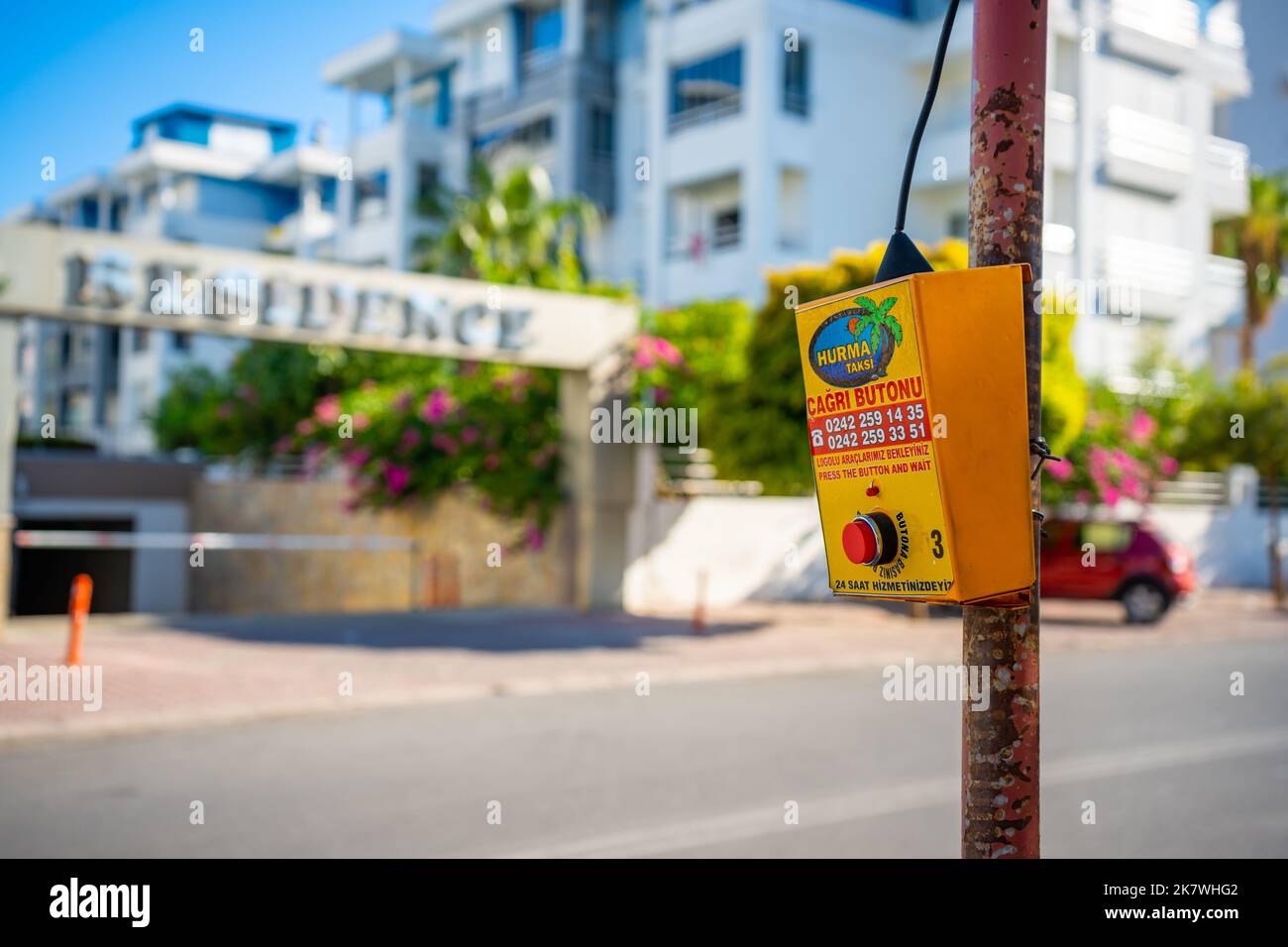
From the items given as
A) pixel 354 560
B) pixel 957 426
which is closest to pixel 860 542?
pixel 957 426

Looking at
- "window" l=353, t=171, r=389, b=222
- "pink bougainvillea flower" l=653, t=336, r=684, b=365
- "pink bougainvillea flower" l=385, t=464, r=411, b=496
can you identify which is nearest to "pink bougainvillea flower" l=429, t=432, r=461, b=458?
"pink bougainvillea flower" l=385, t=464, r=411, b=496

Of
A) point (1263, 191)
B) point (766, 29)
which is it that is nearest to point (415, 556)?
point (766, 29)

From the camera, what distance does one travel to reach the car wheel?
66.3 ft

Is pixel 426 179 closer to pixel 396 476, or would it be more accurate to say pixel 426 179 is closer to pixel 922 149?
pixel 922 149

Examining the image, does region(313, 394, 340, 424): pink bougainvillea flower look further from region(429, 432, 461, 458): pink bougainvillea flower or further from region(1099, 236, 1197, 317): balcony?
region(1099, 236, 1197, 317): balcony

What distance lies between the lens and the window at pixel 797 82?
30562 millimetres

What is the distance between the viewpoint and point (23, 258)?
1476 cm

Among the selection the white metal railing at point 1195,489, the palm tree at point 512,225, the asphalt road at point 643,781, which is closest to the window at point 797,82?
the palm tree at point 512,225

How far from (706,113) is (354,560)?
559 inches

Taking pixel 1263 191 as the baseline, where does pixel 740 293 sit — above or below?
below

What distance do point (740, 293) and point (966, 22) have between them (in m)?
7.51

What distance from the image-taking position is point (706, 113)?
31703 millimetres

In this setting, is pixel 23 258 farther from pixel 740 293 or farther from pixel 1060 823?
pixel 740 293

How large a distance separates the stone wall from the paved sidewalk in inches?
75.4
